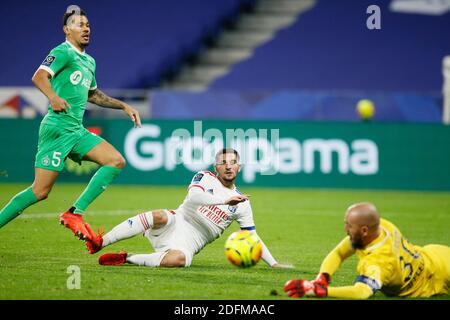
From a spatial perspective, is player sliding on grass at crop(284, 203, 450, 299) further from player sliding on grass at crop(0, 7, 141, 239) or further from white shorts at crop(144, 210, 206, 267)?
player sliding on grass at crop(0, 7, 141, 239)

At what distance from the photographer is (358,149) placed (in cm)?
1984

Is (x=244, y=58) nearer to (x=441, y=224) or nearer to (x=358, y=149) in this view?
(x=358, y=149)

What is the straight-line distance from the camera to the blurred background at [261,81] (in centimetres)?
1998

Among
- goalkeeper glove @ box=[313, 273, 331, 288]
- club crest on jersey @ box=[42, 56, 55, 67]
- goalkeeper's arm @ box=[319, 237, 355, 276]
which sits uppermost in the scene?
club crest on jersey @ box=[42, 56, 55, 67]

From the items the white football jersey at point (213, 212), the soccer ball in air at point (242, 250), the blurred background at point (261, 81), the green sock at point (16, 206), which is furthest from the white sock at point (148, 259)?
the blurred background at point (261, 81)

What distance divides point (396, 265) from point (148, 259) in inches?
108

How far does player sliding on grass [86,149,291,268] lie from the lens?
28.4 ft

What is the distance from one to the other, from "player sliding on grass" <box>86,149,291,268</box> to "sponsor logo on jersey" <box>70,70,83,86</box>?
1488 millimetres

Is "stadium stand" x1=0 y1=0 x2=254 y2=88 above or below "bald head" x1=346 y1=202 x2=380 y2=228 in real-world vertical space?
above

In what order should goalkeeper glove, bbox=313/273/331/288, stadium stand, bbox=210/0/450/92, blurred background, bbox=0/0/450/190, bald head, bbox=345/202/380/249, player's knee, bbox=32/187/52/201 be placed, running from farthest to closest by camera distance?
stadium stand, bbox=210/0/450/92 < blurred background, bbox=0/0/450/190 < player's knee, bbox=32/187/52/201 < goalkeeper glove, bbox=313/273/331/288 < bald head, bbox=345/202/380/249

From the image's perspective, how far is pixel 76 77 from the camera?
29.9 feet

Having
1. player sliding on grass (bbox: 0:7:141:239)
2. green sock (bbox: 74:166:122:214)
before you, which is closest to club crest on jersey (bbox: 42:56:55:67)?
player sliding on grass (bbox: 0:7:141:239)

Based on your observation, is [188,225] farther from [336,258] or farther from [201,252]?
[336,258]

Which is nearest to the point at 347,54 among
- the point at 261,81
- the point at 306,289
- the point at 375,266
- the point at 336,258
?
the point at 261,81
